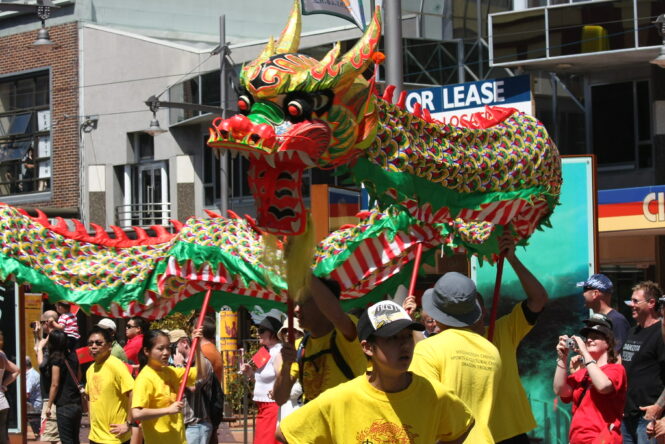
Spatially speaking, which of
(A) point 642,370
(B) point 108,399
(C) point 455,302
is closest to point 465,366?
(C) point 455,302

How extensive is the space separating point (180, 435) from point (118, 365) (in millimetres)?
1522

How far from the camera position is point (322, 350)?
644 cm

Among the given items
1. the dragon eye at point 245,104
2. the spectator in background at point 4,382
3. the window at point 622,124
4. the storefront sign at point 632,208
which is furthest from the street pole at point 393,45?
the window at point 622,124

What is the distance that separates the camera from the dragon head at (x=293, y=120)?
21.3 ft

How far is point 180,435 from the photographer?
9.57 metres

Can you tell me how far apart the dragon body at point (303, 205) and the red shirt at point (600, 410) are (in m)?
1.10

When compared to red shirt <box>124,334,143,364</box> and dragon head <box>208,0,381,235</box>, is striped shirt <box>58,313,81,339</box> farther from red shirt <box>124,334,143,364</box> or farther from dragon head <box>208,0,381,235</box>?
dragon head <box>208,0,381,235</box>

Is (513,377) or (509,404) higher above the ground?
(513,377)

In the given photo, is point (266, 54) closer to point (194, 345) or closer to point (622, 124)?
point (194, 345)

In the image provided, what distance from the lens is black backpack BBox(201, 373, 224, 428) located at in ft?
35.0

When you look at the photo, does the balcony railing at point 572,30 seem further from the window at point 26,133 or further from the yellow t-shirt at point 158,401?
the window at point 26,133

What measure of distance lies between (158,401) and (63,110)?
25.0 meters

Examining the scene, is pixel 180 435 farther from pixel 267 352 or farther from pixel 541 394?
pixel 541 394

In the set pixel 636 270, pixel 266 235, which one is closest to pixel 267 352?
pixel 266 235
